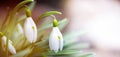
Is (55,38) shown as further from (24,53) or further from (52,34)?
(24,53)

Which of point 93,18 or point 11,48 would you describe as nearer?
point 11,48

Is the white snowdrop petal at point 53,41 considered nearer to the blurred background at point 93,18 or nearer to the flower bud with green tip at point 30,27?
the flower bud with green tip at point 30,27

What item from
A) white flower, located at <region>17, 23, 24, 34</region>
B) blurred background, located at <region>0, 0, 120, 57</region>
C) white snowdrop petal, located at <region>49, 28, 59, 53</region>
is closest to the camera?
white snowdrop petal, located at <region>49, 28, 59, 53</region>

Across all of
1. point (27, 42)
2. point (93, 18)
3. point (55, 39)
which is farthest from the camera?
point (93, 18)

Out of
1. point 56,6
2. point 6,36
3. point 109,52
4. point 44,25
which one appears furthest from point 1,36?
point 56,6

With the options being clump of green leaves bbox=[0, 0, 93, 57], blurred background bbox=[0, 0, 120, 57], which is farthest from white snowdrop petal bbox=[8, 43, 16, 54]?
blurred background bbox=[0, 0, 120, 57]

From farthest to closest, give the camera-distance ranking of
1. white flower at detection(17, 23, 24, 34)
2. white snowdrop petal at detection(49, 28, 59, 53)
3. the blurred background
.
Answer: the blurred background
white flower at detection(17, 23, 24, 34)
white snowdrop petal at detection(49, 28, 59, 53)

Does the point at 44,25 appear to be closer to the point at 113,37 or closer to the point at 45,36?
the point at 45,36

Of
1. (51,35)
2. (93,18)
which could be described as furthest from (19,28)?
(93,18)

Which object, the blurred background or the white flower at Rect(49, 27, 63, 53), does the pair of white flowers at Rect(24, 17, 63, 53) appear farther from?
the blurred background

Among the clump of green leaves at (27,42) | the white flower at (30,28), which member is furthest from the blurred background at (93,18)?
the white flower at (30,28)
